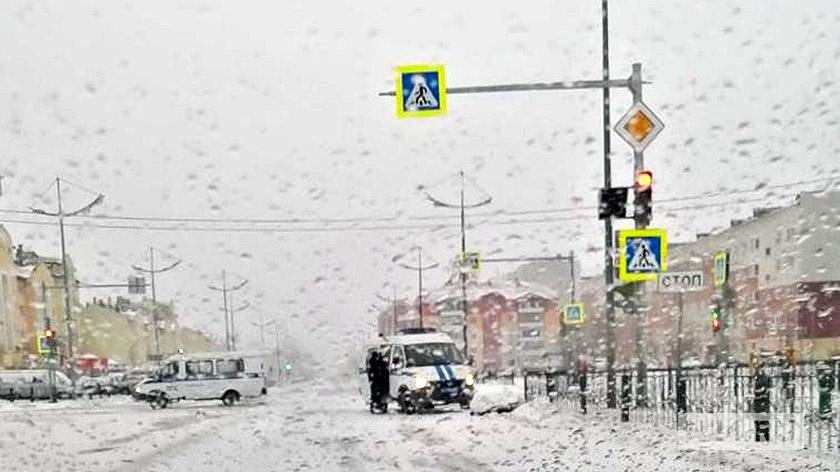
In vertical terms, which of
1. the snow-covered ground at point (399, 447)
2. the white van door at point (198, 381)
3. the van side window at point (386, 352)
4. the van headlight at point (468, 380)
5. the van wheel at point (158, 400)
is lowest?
the van wheel at point (158, 400)

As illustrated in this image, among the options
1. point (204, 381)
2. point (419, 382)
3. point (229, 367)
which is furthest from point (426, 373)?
point (204, 381)

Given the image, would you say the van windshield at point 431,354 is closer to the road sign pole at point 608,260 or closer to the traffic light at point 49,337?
the road sign pole at point 608,260

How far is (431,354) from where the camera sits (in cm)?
2472

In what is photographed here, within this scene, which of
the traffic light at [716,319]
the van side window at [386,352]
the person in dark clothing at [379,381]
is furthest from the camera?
the van side window at [386,352]

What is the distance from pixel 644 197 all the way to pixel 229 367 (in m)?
24.2

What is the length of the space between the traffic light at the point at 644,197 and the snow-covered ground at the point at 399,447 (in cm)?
313

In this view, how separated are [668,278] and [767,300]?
19428mm

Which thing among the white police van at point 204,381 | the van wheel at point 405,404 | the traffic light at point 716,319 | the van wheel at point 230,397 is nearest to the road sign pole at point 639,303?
the traffic light at point 716,319

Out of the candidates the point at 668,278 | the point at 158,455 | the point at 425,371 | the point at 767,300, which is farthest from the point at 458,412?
the point at 767,300

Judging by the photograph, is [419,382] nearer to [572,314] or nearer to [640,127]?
[572,314]

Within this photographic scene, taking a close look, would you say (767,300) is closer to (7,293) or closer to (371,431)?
(371,431)

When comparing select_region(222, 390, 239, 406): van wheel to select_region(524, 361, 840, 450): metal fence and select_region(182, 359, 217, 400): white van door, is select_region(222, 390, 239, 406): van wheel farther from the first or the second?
select_region(524, 361, 840, 450): metal fence

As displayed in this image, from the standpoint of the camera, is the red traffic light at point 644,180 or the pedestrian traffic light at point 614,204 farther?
the pedestrian traffic light at point 614,204

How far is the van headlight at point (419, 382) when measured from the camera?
2333cm
